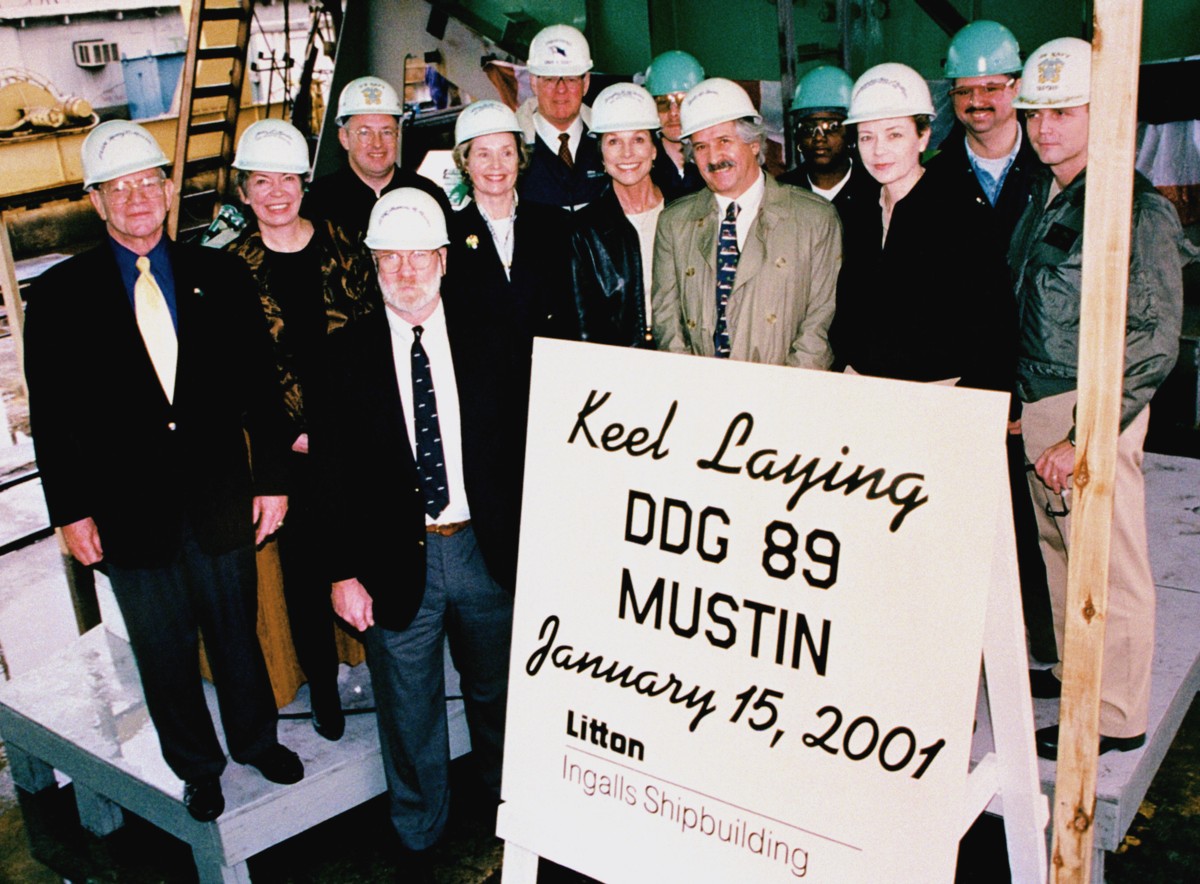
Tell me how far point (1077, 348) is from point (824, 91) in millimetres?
2143

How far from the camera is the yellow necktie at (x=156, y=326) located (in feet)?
10.4

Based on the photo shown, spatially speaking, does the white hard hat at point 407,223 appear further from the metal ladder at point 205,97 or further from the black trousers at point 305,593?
the metal ladder at point 205,97

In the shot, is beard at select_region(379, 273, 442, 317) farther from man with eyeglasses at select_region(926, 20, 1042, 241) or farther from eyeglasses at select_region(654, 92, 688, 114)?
eyeglasses at select_region(654, 92, 688, 114)

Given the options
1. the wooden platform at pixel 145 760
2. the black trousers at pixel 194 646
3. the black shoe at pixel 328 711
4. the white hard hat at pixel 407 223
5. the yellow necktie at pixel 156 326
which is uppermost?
the white hard hat at pixel 407 223

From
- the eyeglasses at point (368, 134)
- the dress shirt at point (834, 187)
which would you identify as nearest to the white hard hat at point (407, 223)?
the eyeglasses at point (368, 134)

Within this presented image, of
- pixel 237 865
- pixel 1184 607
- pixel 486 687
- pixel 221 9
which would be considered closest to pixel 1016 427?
pixel 1184 607

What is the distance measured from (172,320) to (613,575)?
173 cm

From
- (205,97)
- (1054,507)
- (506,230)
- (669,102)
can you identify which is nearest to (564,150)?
(669,102)

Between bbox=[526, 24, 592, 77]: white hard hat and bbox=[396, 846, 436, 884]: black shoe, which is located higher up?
bbox=[526, 24, 592, 77]: white hard hat

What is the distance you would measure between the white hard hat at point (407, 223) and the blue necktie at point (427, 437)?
25 centimetres

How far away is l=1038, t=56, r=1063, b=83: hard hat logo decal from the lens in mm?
3118

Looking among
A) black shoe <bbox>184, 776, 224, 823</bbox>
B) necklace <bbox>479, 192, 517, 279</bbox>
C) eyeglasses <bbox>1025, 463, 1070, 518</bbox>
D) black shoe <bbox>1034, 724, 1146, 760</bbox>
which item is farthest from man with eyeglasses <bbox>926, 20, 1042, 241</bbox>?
black shoe <bbox>184, 776, 224, 823</bbox>

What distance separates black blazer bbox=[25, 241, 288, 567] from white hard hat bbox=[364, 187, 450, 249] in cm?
64

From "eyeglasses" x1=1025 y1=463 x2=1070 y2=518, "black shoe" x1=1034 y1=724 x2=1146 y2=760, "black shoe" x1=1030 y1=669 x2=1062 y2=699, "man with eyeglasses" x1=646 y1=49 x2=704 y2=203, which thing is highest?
"man with eyeglasses" x1=646 y1=49 x2=704 y2=203
